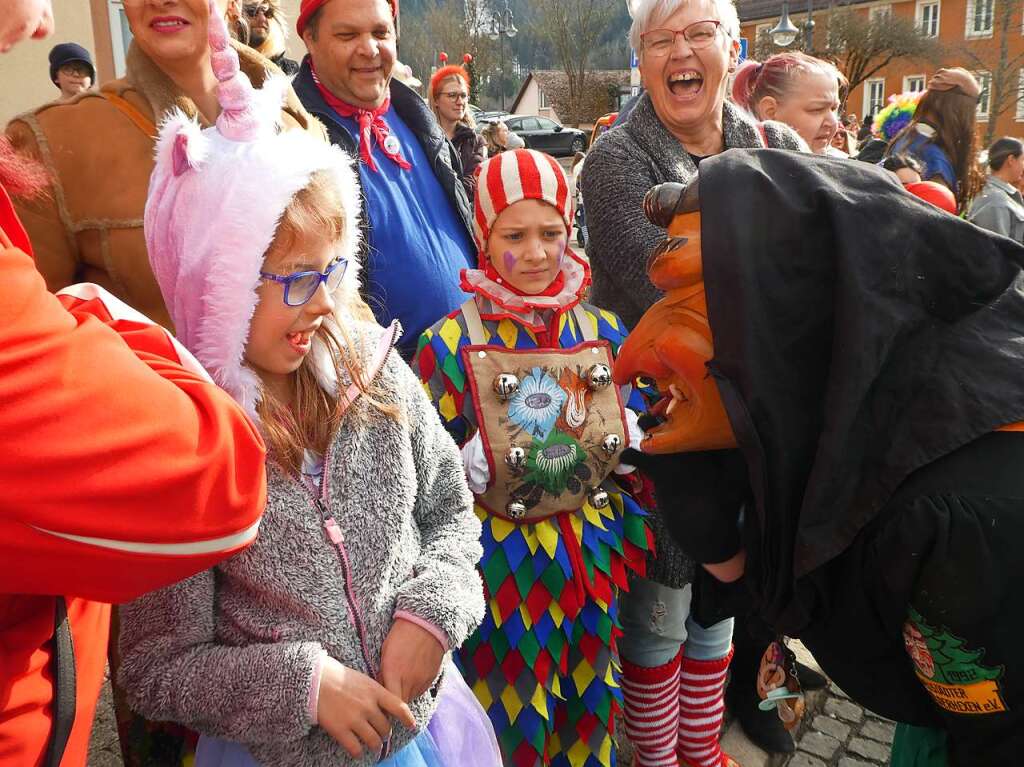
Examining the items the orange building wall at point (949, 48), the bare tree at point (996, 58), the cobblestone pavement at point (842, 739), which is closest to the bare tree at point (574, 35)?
the orange building wall at point (949, 48)

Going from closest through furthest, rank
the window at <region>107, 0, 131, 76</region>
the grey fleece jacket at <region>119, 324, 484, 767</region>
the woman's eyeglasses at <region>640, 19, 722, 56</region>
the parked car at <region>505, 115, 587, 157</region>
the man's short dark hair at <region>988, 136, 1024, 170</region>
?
the grey fleece jacket at <region>119, 324, 484, 767</region> → the woman's eyeglasses at <region>640, 19, 722, 56</region> → the man's short dark hair at <region>988, 136, 1024, 170</region> → the window at <region>107, 0, 131, 76</region> → the parked car at <region>505, 115, 587, 157</region>

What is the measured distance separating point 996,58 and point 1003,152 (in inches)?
1278

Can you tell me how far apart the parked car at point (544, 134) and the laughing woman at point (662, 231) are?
1044 inches

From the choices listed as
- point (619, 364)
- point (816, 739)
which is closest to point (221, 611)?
point (619, 364)

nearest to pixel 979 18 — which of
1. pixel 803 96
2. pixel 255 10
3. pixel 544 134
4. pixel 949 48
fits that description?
pixel 949 48

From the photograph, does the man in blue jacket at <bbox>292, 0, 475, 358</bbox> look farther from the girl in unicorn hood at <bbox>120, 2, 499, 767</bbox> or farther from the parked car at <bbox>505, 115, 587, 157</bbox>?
the parked car at <bbox>505, 115, 587, 157</bbox>

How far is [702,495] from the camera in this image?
131 centimetres

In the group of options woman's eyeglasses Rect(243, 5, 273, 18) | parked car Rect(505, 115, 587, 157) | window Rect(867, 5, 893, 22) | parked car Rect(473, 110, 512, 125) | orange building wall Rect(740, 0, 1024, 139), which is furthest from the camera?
window Rect(867, 5, 893, 22)

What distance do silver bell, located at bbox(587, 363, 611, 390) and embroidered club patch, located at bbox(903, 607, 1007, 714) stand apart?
106 cm

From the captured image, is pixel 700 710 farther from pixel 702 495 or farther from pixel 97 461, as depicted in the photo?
pixel 97 461

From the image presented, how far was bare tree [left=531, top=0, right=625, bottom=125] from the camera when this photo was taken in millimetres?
41188

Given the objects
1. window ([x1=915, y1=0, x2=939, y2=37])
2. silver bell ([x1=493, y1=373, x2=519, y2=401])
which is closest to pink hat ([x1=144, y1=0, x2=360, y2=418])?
silver bell ([x1=493, y1=373, x2=519, y2=401])

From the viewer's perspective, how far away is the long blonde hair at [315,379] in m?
1.40

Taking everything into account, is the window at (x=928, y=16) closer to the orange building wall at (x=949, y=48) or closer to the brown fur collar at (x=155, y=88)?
the orange building wall at (x=949, y=48)
